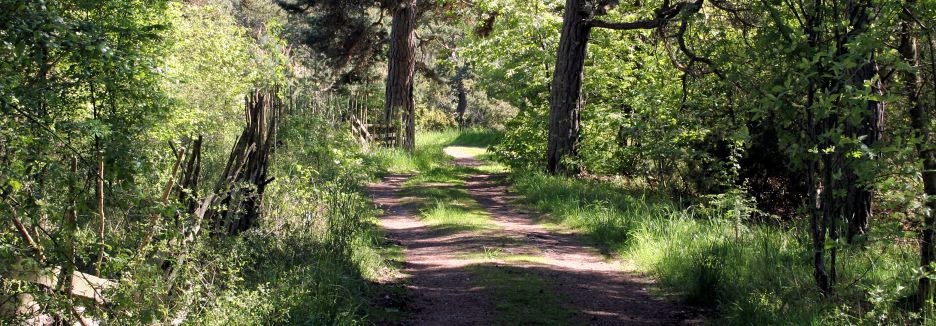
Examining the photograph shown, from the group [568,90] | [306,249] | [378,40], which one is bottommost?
[306,249]

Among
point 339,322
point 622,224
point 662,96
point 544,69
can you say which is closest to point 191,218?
point 339,322

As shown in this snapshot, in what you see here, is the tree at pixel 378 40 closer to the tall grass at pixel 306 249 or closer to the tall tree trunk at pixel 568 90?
the tall tree trunk at pixel 568 90

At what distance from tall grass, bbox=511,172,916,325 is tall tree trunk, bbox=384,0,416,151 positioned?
11.5 meters

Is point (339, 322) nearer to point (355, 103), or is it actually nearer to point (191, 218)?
point (191, 218)

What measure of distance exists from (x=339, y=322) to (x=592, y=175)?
11949 mm

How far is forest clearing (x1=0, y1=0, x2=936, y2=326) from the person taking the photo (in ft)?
16.5

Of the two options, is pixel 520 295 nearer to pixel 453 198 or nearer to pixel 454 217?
pixel 454 217

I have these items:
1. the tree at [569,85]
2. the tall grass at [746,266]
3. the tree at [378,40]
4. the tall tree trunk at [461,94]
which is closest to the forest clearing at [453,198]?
the tall grass at [746,266]

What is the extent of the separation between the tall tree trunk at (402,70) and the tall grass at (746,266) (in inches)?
454

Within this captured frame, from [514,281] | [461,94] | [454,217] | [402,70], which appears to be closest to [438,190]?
[454,217]

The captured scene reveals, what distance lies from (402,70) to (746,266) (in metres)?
16.5

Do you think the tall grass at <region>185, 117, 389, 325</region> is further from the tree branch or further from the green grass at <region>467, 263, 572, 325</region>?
the tree branch

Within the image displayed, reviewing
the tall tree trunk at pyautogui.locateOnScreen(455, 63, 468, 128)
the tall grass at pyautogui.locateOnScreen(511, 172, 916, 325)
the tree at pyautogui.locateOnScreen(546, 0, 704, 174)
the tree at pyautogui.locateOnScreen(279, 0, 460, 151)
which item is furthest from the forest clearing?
the tall tree trunk at pyautogui.locateOnScreen(455, 63, 468, 128)

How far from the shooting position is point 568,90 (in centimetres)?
1606
